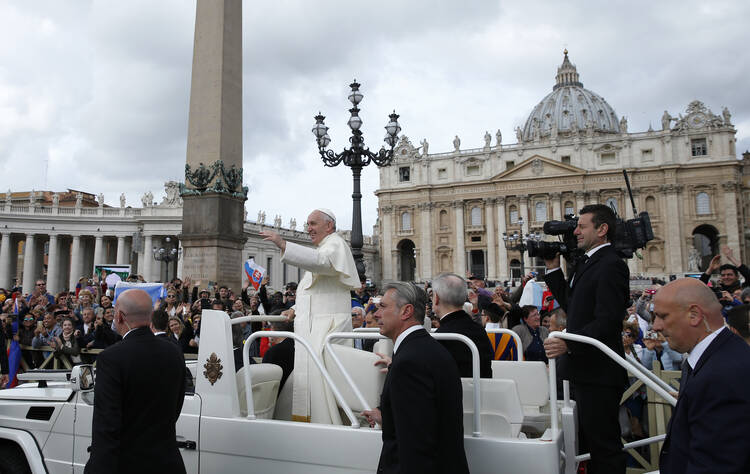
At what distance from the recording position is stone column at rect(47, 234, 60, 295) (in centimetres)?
4891

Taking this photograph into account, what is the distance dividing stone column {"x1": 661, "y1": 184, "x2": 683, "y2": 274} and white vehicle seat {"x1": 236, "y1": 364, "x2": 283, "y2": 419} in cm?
6599

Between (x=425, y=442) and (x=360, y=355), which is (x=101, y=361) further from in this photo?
(x=425, y=442)

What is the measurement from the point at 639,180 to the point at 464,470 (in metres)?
69.4

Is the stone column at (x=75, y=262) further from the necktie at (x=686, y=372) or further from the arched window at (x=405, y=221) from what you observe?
the necktie at (x=686, y=372)

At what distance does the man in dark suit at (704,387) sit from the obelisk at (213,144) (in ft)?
33.0

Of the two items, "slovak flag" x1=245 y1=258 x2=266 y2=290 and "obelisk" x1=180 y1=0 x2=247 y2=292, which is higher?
"obelisk" x1=180 y1=0 x2=247 y2=292

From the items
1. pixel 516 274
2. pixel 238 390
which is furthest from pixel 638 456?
pixel 516 274

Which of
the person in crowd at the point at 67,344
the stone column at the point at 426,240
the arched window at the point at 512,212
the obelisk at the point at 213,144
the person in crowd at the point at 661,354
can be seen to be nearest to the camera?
the person in crowd at the point at 661,354

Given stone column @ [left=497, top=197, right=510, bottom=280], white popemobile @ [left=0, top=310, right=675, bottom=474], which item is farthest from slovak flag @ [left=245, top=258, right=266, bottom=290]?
stone column @ [left=497, top=197, right=510, bottom=280]

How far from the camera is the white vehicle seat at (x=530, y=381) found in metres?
3.95

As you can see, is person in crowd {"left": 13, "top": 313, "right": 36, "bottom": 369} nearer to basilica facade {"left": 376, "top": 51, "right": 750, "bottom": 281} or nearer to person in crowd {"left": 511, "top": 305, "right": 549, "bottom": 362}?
person in crowd {"left": 511, "top": 305, "right": 549, "bottom": 362}

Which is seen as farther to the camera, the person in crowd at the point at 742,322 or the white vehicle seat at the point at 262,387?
the white vehicle seat at the point at 262,387

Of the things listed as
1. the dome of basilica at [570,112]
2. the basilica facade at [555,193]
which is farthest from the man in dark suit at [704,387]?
the dome of basilica at [570,112]

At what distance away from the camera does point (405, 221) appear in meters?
72.3
